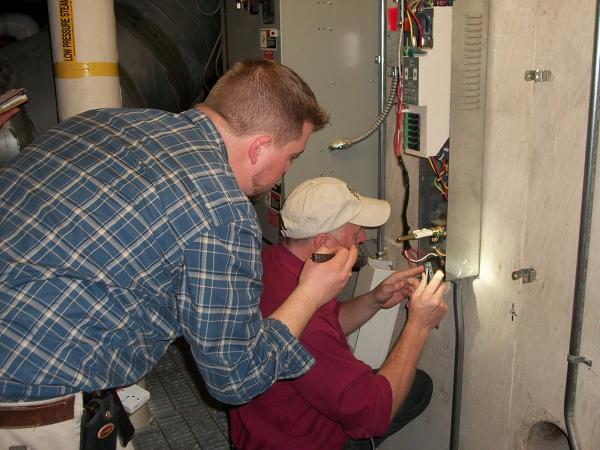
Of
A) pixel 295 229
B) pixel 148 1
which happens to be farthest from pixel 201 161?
pixel 148 1

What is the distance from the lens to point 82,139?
1179mm

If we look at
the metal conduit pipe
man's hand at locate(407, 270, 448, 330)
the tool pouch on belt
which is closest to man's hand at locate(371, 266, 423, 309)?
man's hand at locate(407, 270, 448, 330)

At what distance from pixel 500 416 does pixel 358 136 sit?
3.38 ft

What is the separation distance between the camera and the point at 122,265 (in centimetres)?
107

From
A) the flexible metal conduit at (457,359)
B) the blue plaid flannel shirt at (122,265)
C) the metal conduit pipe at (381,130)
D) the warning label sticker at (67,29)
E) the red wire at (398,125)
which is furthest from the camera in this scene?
the warning label sticker at (67,29)

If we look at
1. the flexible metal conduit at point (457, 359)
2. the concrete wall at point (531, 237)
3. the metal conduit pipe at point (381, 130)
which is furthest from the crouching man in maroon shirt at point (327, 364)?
the metal conduit pipe at point (381, 130)

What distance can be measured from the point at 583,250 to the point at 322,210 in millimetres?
675

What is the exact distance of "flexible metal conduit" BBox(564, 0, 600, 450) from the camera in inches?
49.9

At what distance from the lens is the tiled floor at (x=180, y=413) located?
2533 millimetres

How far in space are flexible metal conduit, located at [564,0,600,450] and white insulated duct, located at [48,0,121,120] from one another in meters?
1.66

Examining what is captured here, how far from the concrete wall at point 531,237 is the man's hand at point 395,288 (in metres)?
0.16

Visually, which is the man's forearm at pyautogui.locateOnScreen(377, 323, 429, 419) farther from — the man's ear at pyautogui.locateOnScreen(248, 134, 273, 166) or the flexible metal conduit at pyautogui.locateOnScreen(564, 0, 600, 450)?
the man's ear at pyautogui.locateOnScreen(248, 134, 273, 166)

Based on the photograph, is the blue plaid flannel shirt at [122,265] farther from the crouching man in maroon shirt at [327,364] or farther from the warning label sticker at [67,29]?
the warning label sticker at [67,29]

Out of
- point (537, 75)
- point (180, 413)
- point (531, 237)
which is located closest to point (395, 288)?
point (531, 237)
